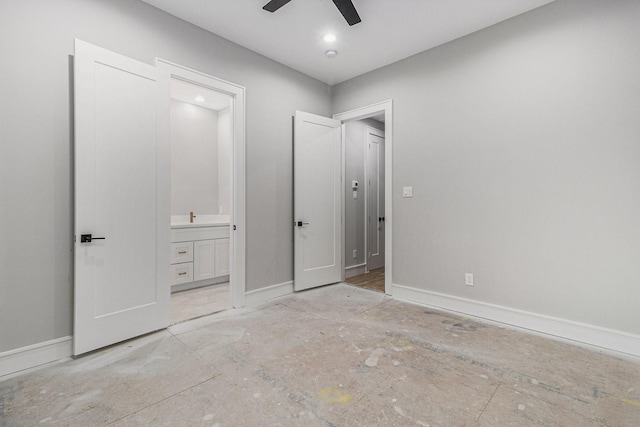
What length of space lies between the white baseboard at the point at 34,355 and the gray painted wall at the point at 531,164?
10.7 ft

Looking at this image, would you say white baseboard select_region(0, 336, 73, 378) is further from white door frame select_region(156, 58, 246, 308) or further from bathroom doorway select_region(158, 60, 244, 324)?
white door frame select_region(156, 58, 246, 308)

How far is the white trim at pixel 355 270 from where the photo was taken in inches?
185

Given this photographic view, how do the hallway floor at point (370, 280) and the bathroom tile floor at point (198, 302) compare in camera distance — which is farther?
the hallway floor at point (370, 280)

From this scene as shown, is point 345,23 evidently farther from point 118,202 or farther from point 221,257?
point 221,257

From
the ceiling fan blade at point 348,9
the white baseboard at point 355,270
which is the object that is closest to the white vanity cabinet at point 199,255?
the white baseboard at point 355,270

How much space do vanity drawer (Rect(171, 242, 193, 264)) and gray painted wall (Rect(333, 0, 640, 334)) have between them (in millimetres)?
2777

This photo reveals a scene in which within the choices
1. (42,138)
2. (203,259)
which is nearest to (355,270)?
(203,259)

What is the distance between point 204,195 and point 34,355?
3.07 metres

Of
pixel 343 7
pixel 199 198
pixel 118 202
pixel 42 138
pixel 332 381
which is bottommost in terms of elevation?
pixel 332 381

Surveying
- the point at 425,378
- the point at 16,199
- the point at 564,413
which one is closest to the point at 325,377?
the point at 425,378

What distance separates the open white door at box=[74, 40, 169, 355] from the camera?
2.23 m

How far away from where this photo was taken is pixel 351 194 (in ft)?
15.6

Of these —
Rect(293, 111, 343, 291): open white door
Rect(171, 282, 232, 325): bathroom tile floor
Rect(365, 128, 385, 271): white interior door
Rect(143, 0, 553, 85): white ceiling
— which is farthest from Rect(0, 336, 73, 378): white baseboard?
Rect(365, 128, 385, 271): white interior door

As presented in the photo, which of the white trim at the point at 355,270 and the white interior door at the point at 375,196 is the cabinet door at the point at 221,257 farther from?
the white interior door at the point at 375,196
